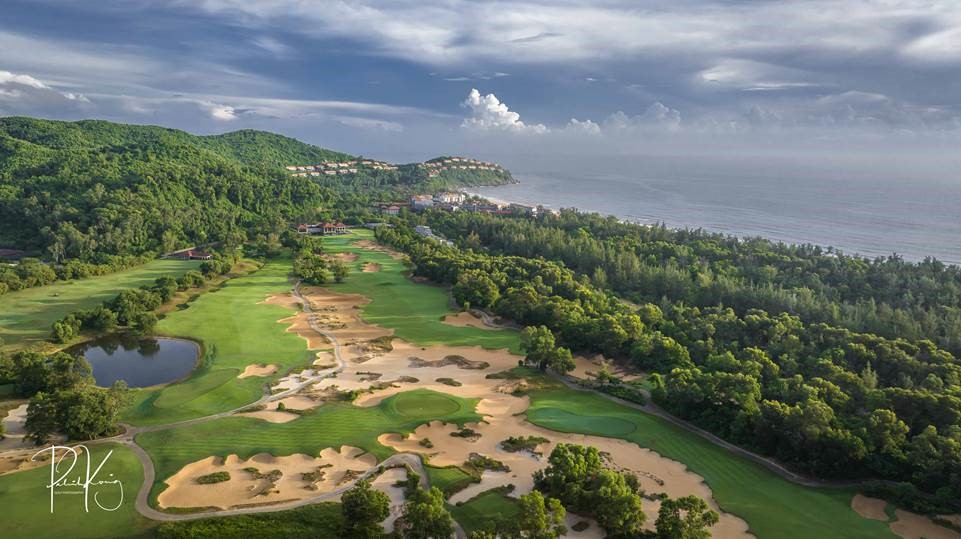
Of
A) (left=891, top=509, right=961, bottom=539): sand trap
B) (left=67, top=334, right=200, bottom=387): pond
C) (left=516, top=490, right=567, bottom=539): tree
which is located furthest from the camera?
(left=67, top=334, right=200, bottom=387): pond

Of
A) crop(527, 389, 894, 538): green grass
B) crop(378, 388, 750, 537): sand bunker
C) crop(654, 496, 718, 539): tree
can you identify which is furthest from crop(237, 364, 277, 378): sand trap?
crop(654, 496, 718, 539): tree

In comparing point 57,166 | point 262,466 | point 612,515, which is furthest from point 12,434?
point 57,166

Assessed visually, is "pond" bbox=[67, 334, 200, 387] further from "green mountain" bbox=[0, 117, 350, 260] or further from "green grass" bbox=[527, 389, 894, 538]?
"green mountain" bbox=[0, 117, 350, 260]

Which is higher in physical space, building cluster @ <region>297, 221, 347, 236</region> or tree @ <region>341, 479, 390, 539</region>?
building cluster @ <region>297, 221, 347, 236</region>

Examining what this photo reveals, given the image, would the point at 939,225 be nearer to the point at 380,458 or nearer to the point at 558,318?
the point at 558,318

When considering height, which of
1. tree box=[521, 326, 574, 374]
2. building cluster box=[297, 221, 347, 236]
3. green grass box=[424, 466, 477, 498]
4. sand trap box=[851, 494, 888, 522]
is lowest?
green grass box=[424, 466, 477, 498]

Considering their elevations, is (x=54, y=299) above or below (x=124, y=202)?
below

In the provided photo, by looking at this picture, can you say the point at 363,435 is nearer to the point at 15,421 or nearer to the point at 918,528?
the point at 15,421

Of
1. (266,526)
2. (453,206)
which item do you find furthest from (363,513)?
(453,206)
